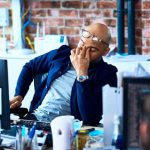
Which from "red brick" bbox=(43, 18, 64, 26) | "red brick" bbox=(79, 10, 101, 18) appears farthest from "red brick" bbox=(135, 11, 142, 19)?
"red brick" bbox=(43, 18, 64, 26)

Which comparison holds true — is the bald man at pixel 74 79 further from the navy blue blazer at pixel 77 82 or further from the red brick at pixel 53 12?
the red brick at pixel 53 12

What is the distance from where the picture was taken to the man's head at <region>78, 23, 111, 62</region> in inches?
95.7

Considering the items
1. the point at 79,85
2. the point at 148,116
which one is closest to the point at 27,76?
the point at 79,85

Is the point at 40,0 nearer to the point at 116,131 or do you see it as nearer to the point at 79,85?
the point at 79,85

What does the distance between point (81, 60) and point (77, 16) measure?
4.63 feet

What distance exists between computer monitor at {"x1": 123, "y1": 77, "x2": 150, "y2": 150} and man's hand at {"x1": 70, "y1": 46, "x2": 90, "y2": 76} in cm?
92

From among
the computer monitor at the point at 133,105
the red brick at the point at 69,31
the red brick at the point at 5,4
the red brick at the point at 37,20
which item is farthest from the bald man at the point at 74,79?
the red brick at the point at 5,4

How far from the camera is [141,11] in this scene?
352cm

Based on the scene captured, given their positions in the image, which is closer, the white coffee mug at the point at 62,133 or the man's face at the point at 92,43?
the white coffee mug at the point at 62,133

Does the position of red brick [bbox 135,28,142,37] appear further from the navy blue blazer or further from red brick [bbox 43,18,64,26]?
the navy blue blazer

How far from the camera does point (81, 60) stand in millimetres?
2402

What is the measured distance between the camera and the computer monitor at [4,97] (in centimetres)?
182

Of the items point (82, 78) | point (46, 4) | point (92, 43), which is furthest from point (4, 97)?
point (46, 4)

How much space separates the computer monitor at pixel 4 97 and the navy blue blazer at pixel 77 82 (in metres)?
0.58
